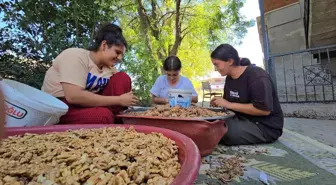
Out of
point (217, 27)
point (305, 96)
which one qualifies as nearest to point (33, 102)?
point (305, 96)

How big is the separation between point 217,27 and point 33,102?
758 centimetres

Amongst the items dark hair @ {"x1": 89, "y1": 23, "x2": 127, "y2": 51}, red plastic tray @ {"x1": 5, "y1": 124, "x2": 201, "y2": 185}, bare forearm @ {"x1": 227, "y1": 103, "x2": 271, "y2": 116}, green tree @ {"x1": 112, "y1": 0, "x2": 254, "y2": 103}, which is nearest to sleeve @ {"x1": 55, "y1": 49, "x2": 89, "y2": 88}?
dark hair @ {"x1": 89, "y1": 23, "x2": 127, "y2": 51}

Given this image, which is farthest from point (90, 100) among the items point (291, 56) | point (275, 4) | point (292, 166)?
point (275, 4)

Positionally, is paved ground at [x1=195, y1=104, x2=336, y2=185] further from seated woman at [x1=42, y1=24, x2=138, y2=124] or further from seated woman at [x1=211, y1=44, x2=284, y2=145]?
seated woman at [x1=42, y1=24, x2=138, y2=124]

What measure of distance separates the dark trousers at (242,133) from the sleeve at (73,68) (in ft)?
3.46

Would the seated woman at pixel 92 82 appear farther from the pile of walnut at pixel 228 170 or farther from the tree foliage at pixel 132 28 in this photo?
the tree foliage at pixel 132 28

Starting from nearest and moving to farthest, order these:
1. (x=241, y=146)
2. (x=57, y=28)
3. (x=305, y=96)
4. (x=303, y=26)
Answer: (x=241, y=146) < (x=57, y=28) < (x=305, y=96) < (x=303, y=26)

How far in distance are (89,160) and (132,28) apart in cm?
803

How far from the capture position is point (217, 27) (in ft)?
26.8

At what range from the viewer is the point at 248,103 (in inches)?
75.5

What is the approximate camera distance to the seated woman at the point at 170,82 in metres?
2.76

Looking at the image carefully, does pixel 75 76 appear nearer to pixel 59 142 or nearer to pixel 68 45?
pixel 59 142

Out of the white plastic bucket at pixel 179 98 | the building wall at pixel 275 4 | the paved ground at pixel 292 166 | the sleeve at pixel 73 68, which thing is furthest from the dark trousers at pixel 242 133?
the building wall at pixel 275 4

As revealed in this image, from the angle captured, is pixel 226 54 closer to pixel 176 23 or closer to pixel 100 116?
pixel 100 116
